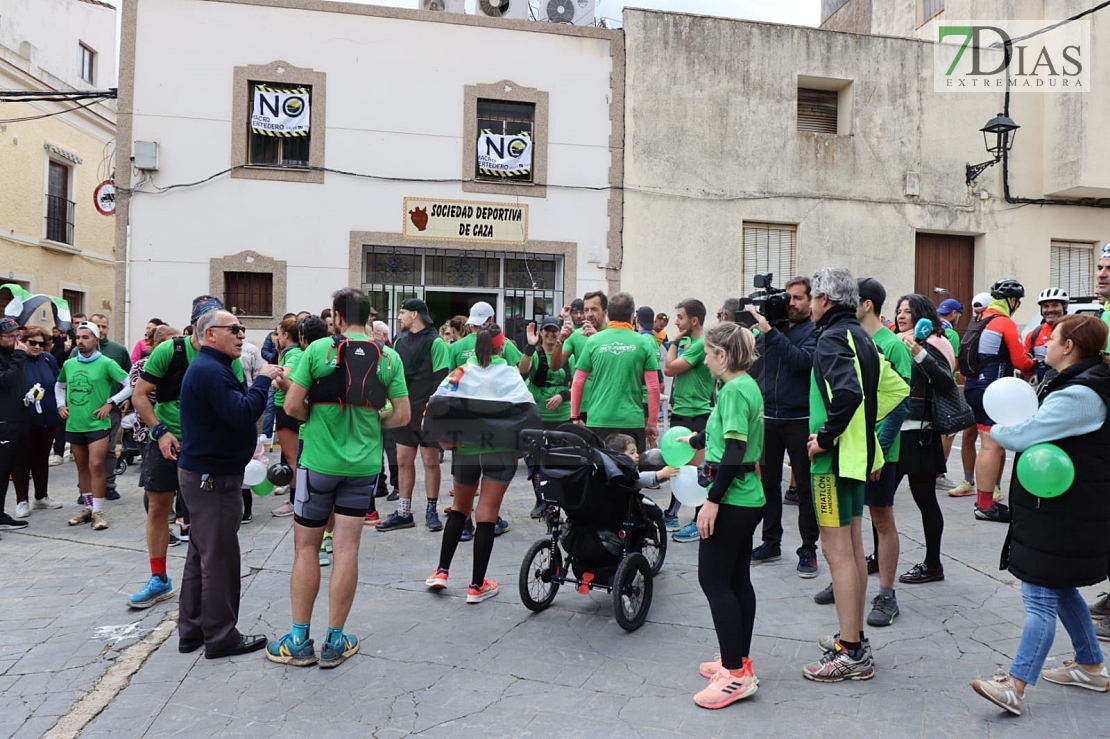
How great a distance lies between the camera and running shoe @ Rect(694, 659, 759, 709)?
12.2 feet

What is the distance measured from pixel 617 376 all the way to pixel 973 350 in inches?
140

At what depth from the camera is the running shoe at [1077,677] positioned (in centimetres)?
383

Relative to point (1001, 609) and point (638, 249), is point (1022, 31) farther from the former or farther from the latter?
point (1001, 609)

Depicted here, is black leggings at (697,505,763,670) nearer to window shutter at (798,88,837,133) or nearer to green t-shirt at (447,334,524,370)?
green t-shirt at (447,334,524,370)

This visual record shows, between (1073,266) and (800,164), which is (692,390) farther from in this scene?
(1073,266)

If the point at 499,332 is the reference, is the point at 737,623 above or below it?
below

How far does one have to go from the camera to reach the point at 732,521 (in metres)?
3.83

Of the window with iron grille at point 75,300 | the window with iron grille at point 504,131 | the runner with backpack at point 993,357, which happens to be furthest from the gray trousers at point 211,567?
the window with iron grille at point 75,300

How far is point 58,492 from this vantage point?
9.09 meters

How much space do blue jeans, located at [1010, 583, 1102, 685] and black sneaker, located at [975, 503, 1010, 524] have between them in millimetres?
3557

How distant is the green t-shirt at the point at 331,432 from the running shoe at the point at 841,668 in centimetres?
234

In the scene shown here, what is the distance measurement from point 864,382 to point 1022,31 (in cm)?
1501

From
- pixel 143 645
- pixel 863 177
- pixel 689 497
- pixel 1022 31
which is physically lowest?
pixel 143 645

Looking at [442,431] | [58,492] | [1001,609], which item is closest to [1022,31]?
[1001,609]
